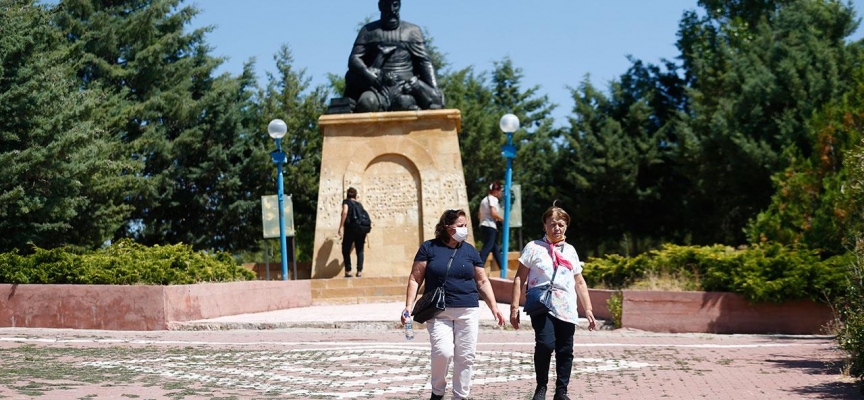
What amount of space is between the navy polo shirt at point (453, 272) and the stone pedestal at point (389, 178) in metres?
14.4

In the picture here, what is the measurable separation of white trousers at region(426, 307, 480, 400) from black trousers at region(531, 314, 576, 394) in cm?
52

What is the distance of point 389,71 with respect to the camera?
25.5 metres

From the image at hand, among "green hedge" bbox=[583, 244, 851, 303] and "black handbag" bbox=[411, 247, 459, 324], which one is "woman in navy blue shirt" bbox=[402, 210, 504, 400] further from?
"green hedge" bbox=[583, 244, 851, 303]

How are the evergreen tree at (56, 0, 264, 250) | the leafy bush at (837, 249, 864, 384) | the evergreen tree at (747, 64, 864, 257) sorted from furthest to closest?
1. the evergreen tree at (56, 0, 264, 250)
2. the evergreen tree at (747, 64, 864, 257)
3. the leafy bush at (837, 249, 864, 384)

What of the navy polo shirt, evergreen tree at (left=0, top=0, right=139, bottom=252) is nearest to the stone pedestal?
evergreen tree at (left=0, top=0, right=139, bottom=252)

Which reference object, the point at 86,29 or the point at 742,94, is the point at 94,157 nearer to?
the point at 86,29

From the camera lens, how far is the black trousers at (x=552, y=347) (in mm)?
9711

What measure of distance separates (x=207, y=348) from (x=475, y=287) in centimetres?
548

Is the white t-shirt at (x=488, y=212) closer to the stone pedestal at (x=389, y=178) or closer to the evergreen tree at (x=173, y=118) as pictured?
the stone pedestal at (x=389, y=178)

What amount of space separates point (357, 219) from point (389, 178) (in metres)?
2.10

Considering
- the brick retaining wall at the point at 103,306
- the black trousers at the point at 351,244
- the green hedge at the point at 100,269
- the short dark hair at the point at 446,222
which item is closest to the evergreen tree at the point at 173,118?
the black trousers at the point at 351,244

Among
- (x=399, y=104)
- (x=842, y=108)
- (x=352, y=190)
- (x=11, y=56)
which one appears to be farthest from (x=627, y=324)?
(x=11, y=56)

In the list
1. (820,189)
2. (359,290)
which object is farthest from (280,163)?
(820,189)

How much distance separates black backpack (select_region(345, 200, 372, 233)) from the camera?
74.9 feet
